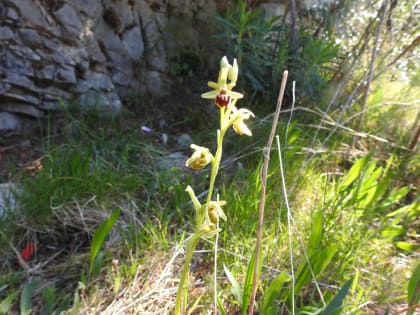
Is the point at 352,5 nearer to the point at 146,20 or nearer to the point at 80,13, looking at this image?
the point at 146,20

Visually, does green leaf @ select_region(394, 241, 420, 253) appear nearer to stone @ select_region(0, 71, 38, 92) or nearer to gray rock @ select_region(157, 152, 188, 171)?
gray rock @ select_region(157, 152, 188, 171)

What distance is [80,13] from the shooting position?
239cm

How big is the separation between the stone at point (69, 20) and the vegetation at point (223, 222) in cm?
51

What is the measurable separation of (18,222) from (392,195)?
1.65 meters

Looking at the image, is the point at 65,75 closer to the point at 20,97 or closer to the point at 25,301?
the point at 20,97

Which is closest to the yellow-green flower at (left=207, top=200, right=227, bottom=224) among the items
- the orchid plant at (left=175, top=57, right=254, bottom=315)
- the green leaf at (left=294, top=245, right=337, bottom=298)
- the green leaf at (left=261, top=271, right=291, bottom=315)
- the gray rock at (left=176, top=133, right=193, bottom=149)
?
the orchid plant at (left=175, top=57, right=254, bottom=315)

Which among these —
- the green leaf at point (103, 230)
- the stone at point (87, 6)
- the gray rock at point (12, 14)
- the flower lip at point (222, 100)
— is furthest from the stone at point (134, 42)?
the flower lip at point (222, 100)

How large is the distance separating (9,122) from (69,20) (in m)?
0.71

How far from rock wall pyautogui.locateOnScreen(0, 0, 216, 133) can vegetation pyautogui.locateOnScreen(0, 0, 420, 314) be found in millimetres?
225

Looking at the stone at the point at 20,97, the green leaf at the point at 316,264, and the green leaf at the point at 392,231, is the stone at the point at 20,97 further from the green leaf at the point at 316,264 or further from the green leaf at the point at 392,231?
the green leaf at the point at 392,231

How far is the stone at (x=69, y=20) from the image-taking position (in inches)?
91.6

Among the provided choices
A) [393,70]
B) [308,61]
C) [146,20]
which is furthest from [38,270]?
[393,70]

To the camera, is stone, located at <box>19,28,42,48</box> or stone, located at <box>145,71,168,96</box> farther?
stone, located at <box>145,71,168,96</box>

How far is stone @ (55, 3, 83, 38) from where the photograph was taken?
91.6 inches
